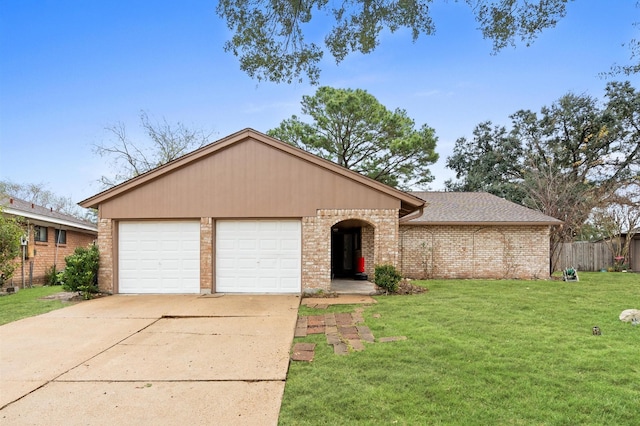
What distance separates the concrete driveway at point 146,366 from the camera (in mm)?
3457

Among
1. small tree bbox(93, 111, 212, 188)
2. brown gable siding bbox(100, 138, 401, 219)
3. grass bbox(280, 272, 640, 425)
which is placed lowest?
grass bbox(280, 272, 640, 425)

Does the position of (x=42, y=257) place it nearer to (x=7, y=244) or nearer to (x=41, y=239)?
(x=41, y=239)

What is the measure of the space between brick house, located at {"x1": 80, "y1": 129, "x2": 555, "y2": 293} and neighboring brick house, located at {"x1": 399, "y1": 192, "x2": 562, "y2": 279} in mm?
4541

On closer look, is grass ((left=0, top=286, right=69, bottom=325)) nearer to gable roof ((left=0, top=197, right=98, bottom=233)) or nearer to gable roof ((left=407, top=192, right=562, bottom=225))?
gable roof ((left=0, top=197, right=98, bottom=233))

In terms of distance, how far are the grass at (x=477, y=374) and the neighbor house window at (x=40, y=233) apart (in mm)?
15135

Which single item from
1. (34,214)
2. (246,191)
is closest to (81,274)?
(246,191)

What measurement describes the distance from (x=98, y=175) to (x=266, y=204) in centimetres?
1868

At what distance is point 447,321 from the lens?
21.9 feet

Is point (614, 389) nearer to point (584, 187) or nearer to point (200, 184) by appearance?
point (200, 184)

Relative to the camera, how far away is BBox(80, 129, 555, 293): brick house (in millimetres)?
→ 10328

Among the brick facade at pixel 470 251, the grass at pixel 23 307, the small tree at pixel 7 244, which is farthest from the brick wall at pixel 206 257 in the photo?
the small tree at pixel 7 244

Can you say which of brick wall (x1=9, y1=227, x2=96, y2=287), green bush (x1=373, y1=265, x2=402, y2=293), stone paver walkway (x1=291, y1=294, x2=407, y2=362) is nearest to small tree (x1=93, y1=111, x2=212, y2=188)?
brick wall (x1=9, y1=227, x2=96, y2=287)

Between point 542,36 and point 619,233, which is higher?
point 542,36

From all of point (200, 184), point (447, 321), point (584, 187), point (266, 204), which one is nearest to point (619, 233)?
point (584, 187)
